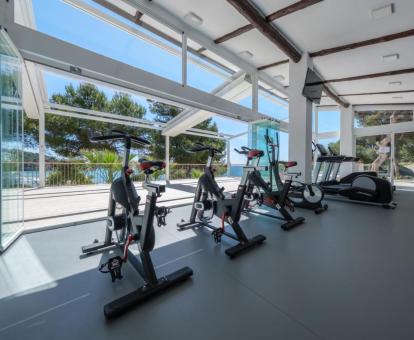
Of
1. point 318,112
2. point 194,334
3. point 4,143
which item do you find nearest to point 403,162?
point 318,112

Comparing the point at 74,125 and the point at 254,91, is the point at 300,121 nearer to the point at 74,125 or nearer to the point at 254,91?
the point at 254,91

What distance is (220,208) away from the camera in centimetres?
271

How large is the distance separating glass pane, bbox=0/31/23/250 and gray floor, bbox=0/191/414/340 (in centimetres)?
33

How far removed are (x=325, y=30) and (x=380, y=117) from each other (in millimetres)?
6673

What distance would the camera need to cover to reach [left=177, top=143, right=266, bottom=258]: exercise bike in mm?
2465

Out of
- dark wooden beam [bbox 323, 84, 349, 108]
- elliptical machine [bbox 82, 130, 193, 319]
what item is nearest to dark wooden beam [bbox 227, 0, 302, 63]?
dark wooden beam [bbox 323, 84, 349, 108]

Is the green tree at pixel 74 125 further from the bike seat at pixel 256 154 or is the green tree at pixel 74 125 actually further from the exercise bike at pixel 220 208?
the bike seat at pixel 256 154

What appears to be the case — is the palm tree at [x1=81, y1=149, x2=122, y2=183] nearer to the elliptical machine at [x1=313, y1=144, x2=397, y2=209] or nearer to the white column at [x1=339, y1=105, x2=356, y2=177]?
the elliptical machine at [x1=313, y1=144, x2=397, y2=209]

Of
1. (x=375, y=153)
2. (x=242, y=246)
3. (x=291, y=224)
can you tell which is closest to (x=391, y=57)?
(x=291, y=224)

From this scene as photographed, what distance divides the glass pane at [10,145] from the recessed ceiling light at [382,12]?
17.0 feet

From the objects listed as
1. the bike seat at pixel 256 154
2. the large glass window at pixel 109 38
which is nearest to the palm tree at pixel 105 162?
the large glass window at pixel 109 38

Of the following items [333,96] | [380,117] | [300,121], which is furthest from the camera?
[380,117]

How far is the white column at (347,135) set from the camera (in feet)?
29.3

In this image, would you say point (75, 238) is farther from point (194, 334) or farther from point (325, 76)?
point (325, 76)
